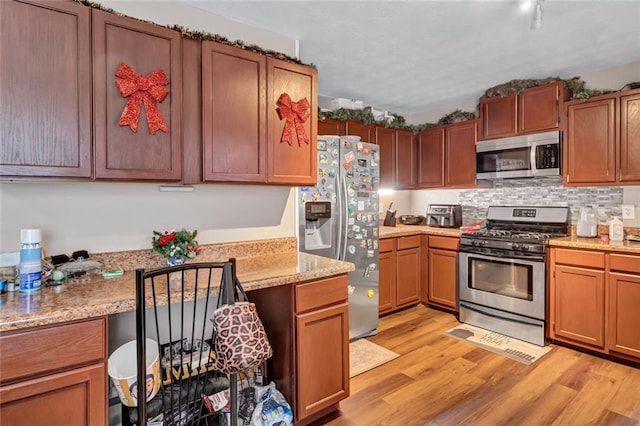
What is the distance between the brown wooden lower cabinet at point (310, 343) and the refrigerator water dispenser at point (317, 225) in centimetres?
94

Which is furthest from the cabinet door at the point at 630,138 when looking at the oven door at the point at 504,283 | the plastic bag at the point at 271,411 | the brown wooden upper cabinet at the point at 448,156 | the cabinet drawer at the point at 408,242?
the plastic bag at the point at 271,411

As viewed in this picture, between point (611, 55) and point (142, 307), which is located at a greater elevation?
point (611, 55)

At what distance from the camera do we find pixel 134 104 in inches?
68.9

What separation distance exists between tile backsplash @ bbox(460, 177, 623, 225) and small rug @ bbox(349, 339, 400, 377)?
2.19m

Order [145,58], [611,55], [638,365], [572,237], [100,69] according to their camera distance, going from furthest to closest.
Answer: [572,237] → [611,55] → [638,365] → [145,58] → [100,69]

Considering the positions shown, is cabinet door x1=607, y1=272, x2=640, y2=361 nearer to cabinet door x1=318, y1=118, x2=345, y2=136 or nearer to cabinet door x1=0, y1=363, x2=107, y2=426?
cabinet door x1=318, y1=118, x2=345, y2=136

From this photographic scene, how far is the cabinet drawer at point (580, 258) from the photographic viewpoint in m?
2.77

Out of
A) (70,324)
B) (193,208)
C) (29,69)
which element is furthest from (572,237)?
(29,69)

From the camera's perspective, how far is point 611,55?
2865 mm

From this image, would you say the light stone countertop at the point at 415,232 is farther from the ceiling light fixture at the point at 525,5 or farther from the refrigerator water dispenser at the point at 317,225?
the ceiling light fixture at the point at 525,5

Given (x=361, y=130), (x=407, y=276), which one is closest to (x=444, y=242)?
(x=407, y=276)

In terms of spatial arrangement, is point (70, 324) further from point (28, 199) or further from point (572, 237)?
point (572, 237)

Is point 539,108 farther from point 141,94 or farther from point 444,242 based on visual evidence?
point 141,94

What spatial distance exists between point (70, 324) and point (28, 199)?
0.88 m
